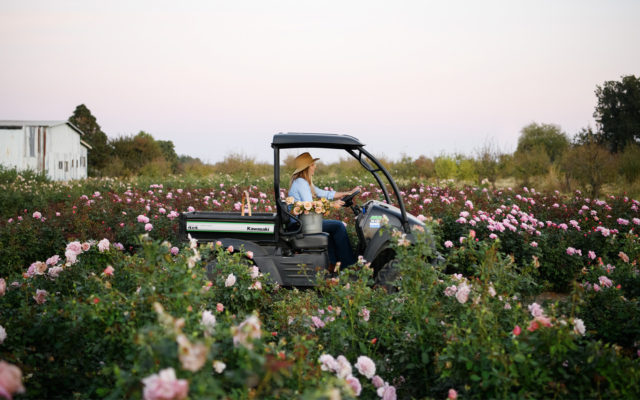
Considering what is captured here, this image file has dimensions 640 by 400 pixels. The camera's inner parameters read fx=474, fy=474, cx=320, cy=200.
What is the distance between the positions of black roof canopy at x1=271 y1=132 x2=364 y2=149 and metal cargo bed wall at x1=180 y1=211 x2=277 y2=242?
73 centimetres

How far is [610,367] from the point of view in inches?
91.2

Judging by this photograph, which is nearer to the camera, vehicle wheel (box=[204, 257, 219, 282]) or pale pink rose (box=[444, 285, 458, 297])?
pale pink rose (box=[444, 285, 458, 297])

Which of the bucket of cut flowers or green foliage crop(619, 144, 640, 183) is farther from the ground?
green foliage crop(619, 144, 640, 183)

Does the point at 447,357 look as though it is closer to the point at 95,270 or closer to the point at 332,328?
the point at 332,328

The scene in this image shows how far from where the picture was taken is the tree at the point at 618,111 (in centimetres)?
2959

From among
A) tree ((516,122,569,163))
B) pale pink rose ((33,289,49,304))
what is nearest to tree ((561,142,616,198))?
pale pink rose ((33,289,49,304))

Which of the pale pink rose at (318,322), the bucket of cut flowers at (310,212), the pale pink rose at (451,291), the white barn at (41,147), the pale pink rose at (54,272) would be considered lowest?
the pale pink rose at (318,322)

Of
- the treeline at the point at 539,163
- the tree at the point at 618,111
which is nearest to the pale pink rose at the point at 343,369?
the treeline at the point at 539,163

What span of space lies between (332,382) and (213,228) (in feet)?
10.1

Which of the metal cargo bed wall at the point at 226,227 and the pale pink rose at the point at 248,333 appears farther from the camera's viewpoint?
the metal cargo bed wall at the point at 226,227

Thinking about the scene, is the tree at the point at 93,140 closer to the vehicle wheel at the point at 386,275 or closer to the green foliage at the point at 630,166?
the green foliage at the point at 630,166

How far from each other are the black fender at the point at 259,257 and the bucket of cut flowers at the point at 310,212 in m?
0.46

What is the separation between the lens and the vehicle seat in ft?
15.4

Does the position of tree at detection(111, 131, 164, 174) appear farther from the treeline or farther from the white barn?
the white barn
